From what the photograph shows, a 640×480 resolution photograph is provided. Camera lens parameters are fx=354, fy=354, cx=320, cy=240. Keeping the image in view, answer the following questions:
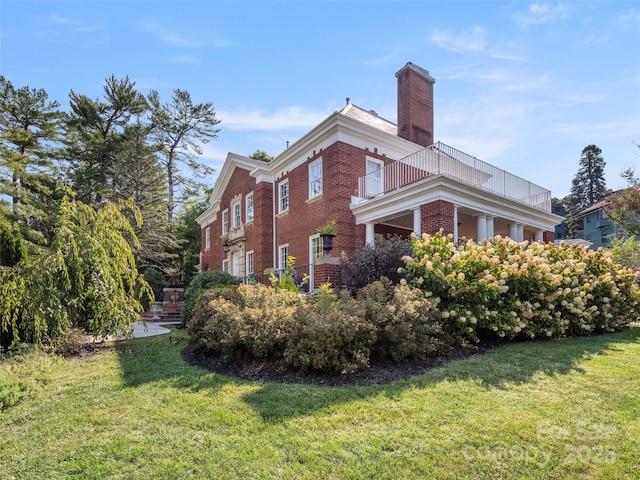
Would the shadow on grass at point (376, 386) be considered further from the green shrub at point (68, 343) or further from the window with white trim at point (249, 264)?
the window with white trim at point (249, 264)

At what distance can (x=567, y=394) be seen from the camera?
136 inches

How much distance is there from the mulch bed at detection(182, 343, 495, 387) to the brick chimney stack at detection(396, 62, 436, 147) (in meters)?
10.4

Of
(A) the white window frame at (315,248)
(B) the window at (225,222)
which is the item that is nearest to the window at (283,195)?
(A) the white window frame at (315,248)

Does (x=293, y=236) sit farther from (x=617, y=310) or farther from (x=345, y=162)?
(x=617, y=310)

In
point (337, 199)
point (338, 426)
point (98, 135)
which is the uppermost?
point (98, 135)

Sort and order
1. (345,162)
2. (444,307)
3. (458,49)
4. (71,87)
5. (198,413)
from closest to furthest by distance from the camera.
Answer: (198,413) < (444,307) < (458,49) < (345,162) < (71,87)

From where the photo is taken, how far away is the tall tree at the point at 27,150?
16.7m

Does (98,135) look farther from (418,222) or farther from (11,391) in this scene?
(11,391)

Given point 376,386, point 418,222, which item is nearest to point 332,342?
point 376,386

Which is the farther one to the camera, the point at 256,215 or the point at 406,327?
the point at 256,215

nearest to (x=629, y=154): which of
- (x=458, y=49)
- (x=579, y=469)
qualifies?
(x=458, y=49)

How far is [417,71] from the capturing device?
561 inches

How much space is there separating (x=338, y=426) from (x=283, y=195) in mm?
12583

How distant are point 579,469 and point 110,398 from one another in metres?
4.26
